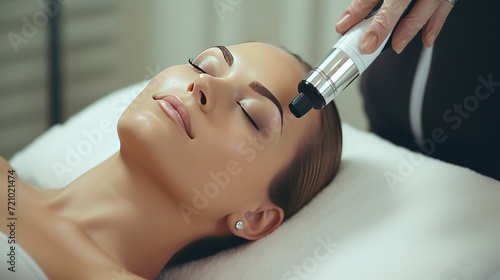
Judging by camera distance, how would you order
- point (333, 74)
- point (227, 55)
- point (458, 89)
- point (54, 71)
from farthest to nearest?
point (54, 71), point (458, 89), point (227, 55), point (333, 74)

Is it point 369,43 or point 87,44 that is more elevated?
point 369,43

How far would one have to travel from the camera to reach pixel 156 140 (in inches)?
40.2

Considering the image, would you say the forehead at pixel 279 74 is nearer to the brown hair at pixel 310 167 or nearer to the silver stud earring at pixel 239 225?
the brown hair at pixel 310 167

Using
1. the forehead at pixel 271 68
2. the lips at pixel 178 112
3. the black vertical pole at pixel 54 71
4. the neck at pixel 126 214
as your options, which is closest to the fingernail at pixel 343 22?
the forehead at pixel 271 68

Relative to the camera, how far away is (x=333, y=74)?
100cm

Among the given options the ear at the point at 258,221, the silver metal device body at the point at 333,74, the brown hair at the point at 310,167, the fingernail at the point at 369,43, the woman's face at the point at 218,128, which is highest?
the fingernail at the point at 369,43

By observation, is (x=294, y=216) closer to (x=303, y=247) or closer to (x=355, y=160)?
(x=303, y=247)

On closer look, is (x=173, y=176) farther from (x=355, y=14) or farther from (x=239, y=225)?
(x=355, y=14)

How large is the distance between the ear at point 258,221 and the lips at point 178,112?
18cm

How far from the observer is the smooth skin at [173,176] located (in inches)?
40.3

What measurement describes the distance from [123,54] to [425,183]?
1.26 m

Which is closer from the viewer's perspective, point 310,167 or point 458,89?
point 310,167

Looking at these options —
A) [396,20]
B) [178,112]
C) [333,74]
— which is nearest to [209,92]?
[178,112]

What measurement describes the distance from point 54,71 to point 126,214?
1.19 meters
